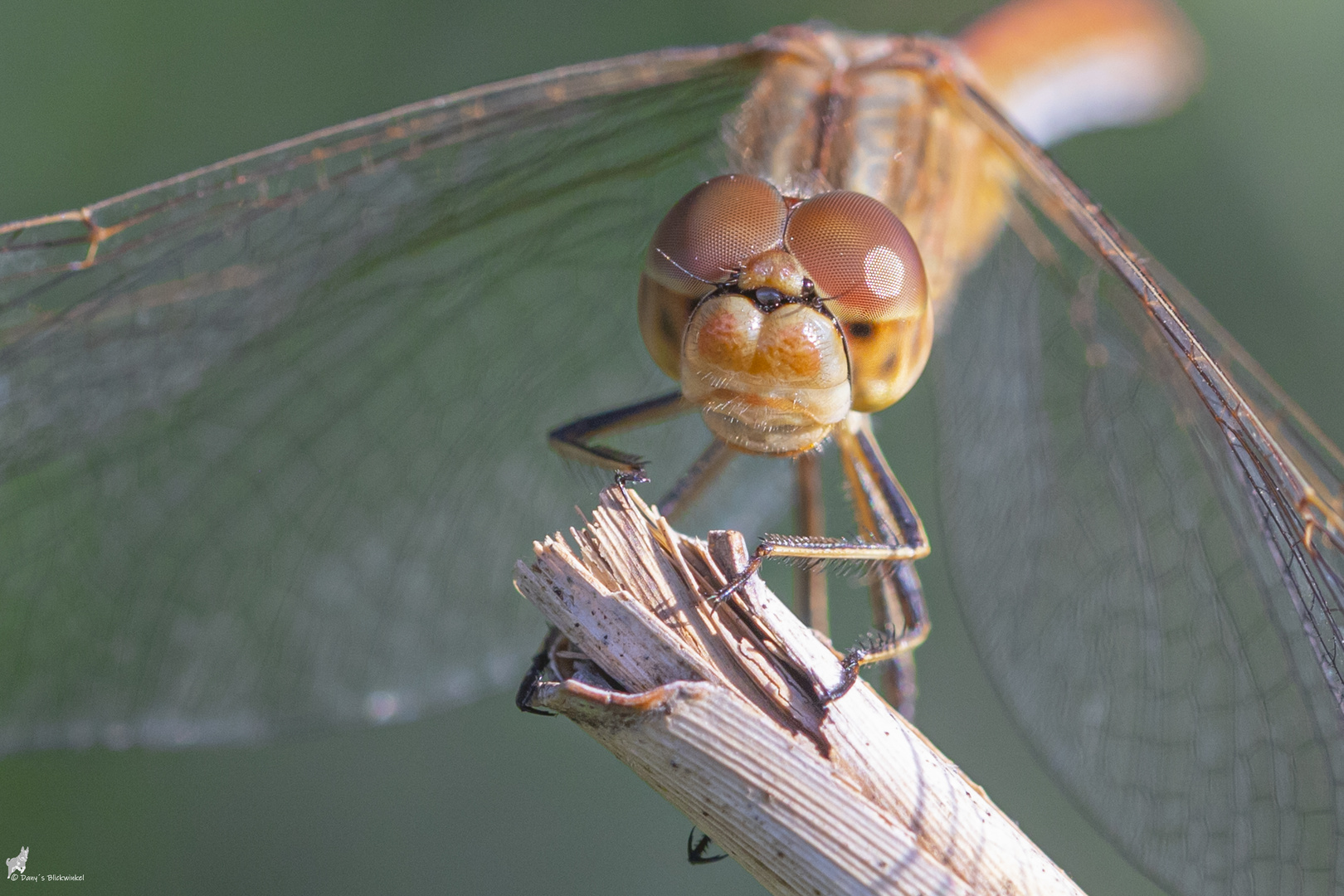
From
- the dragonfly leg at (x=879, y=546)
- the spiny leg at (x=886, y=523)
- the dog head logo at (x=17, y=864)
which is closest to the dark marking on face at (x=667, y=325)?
the dragonfly leg at (x=879, y=546)

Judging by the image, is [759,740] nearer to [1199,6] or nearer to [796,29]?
[796,29]

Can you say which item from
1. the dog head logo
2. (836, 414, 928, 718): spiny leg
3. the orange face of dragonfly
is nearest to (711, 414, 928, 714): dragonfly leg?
(836, 414, 928, 718): spiny leg

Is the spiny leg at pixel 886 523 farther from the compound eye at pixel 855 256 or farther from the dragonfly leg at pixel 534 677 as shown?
the dragonfly leg at pixel 534 677

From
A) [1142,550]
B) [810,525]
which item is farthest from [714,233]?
[1142,550]

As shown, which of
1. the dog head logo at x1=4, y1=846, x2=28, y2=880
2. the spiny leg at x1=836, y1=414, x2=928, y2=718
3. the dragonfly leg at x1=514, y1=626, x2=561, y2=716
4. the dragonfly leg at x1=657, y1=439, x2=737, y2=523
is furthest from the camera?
the dog head logo at x1=4, y1=846, x2=28, y2=880

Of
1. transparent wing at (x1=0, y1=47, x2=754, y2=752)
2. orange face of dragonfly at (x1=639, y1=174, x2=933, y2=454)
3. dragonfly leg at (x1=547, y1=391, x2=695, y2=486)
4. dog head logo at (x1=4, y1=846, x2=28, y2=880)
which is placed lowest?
orange face of dragonfly at (x1=639, y1=174, x2=933, y2=454)

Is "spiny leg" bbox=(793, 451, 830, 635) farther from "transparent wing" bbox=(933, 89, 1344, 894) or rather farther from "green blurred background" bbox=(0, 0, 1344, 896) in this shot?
"green blurred background" bbox=(0, 0, 1344, 896)
